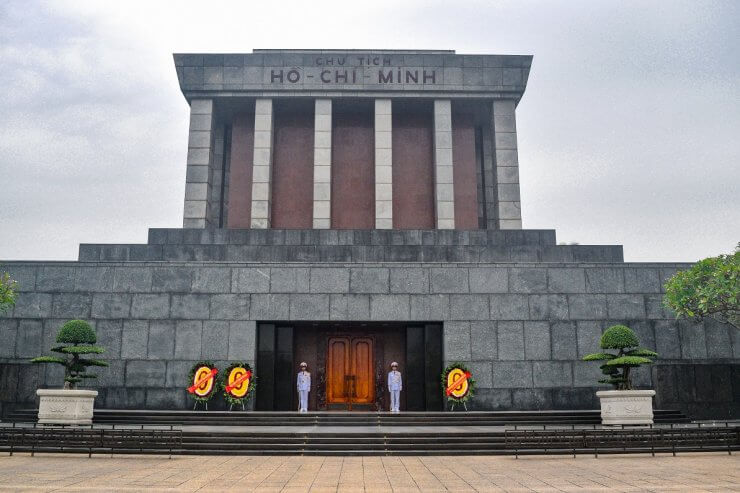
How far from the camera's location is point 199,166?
3422 centimetres

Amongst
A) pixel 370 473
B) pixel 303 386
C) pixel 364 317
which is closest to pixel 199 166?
pixel 364 317

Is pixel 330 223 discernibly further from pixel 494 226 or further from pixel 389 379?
pixel 389 379

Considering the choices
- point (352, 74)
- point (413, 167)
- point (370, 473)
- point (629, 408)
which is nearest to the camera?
point (370, 473)

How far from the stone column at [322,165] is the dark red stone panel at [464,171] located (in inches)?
270

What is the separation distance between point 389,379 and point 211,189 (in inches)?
640

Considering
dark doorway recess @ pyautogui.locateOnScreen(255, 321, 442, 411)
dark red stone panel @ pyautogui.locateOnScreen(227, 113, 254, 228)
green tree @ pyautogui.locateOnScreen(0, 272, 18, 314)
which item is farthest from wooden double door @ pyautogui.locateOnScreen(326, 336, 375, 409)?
green tree @ pyautogui.locateOnScreen(0, 272, 18, 314)

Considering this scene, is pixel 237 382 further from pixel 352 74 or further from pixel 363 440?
pixel 352 74

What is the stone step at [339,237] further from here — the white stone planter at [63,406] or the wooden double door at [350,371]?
the white stone planter at [63,406]

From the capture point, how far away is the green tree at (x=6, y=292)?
2308 centimetres

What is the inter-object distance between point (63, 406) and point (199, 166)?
1618 centimetres

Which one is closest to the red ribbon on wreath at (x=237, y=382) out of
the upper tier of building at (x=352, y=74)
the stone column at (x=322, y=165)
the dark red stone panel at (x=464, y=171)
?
the stone column at (x=322, y=165)

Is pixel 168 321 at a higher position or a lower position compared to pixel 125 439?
higher

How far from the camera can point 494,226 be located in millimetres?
35406

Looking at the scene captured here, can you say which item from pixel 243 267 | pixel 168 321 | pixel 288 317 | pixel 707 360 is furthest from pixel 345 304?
pixel 707 360
